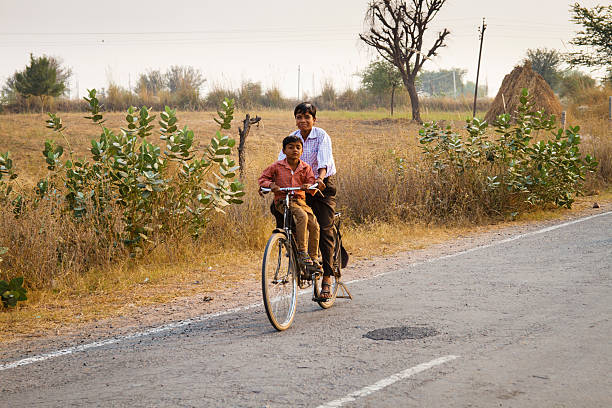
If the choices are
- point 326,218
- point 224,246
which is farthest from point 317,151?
point 224,246

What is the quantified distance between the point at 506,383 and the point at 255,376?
1710 mm

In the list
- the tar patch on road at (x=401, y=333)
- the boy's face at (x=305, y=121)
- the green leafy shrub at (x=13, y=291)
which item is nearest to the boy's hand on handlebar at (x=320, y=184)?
the boy's face at (x=305, y=121)

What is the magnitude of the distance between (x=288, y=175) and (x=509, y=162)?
32.9 feet

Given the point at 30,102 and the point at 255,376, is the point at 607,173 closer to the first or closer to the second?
the point at 255,376

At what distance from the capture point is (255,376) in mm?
5266

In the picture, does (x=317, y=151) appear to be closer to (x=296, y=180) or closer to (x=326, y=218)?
(x=296, y=180)

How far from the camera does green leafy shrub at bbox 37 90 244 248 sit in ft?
33.7

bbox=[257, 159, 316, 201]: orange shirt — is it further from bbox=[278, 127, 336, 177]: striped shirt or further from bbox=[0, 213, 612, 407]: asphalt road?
bbox=[0, 213, 612, 407]: asphalt road

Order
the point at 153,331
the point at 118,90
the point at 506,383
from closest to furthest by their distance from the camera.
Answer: the point at 506,383, the point at 153,331, the point at 118,90

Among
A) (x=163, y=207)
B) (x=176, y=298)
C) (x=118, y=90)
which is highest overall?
(x=118, y=90)

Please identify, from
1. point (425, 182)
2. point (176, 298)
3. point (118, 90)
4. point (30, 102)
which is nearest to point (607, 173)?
point (425, 182)

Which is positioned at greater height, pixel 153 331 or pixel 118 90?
pixel 118 90

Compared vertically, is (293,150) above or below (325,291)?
above

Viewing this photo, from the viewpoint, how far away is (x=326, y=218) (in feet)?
24.2
